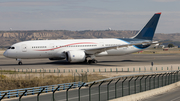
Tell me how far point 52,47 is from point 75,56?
17.4ft

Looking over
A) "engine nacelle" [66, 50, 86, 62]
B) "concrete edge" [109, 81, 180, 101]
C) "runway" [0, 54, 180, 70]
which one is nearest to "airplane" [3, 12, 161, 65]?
"engine nacelle" [66, 50, 86, 62]

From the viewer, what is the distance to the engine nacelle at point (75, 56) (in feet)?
170

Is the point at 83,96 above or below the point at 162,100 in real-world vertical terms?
above

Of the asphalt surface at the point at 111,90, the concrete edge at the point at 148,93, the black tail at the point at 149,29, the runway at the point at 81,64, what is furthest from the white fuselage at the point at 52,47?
the asphalt surface at the point at 111,90

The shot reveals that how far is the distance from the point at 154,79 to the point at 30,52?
30849 mm

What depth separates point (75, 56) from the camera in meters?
51.9

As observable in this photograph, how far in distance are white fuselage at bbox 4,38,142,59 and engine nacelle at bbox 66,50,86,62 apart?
106 inches

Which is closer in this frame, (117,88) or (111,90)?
(111,90)

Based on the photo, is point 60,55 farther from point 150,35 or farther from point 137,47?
point 150,35

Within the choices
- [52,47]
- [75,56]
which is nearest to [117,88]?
[75,56]

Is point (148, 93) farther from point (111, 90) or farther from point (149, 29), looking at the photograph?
point (149, 29)

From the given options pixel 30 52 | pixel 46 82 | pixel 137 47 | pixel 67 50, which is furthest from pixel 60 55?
pixel 46 82

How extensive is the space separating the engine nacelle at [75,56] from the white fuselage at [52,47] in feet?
8.86

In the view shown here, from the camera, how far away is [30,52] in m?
52.0
